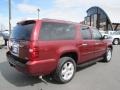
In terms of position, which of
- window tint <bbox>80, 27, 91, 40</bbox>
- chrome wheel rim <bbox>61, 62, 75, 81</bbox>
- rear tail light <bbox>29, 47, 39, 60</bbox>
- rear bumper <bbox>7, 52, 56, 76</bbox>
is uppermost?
window tint <bbox>80, 27, 91, 40</bbox>

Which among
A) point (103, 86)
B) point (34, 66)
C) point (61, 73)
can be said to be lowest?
point (103, 86)

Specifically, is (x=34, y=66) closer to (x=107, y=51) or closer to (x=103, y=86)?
(x=103, y=86)

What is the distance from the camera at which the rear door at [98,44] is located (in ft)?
23.8

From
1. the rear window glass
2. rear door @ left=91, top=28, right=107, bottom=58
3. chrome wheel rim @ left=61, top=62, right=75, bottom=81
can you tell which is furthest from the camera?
rear door @ left=91, top=28, right=107, bottom=58

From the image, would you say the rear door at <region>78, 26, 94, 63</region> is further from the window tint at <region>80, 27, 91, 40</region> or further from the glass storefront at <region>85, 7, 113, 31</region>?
the glass storefront at <region>85, 7, 113, 31</region>

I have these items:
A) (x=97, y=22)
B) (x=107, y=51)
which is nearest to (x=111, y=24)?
(x=97, y=22)

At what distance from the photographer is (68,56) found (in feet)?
19.5

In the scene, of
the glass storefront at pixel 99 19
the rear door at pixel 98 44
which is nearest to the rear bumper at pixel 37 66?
the rear door at pixel 98 44

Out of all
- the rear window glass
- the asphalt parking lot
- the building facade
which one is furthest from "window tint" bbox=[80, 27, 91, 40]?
the building facade

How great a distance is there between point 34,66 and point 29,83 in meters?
1.06

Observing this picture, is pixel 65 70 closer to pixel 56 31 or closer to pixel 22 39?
pixel 56 31

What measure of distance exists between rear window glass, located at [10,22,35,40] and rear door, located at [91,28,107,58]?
2875 mm

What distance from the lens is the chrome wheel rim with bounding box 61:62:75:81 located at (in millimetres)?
5707

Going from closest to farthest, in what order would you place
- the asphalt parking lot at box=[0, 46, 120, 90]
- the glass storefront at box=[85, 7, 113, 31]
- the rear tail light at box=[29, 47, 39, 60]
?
the rear tail light at box=[29, 47, 39, 60] < the asphalt parking lot at box=[0, 46, 120, 90] < the glass storefront at box=[85, 7, 113, 31]
